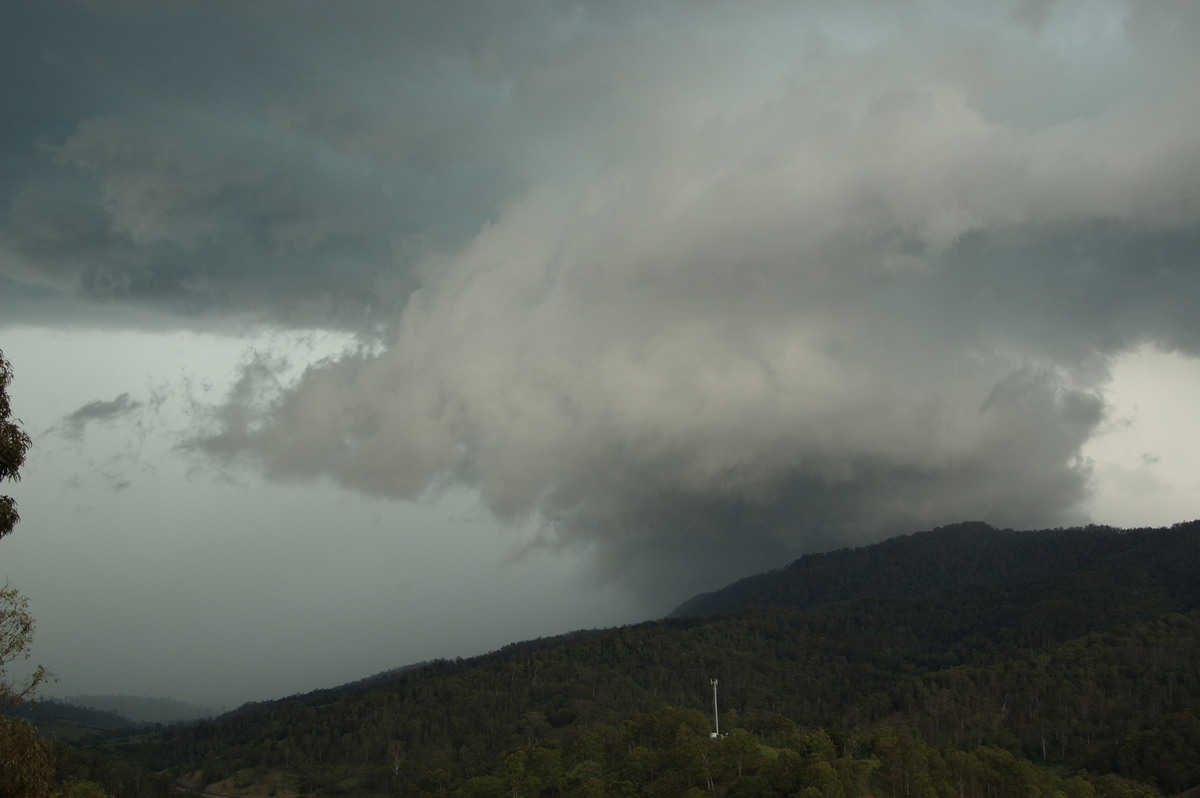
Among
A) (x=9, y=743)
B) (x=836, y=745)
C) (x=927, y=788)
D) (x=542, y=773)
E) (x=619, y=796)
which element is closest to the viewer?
(x=9, y=743)

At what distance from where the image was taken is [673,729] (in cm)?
16138

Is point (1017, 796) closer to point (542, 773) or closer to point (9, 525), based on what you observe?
point (542, 773)

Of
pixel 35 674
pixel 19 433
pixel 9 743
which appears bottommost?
pixel 9 743

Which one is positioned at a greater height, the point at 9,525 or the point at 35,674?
the point at 9,525

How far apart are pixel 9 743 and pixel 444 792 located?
520 ft

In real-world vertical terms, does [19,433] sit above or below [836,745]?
above

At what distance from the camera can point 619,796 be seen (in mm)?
131625

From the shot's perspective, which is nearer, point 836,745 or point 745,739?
point 745,739

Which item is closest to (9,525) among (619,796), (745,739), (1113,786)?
(619,796)

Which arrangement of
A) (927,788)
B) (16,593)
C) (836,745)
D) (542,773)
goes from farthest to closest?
(542,773) < (836,745) < (927,788) < (16,593)

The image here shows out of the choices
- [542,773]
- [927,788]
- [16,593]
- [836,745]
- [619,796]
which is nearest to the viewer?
[16,593]

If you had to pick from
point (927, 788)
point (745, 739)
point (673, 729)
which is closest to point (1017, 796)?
point (927, 788)

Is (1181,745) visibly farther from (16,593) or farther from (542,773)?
(16,593)

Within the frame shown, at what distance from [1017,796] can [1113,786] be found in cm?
2013
